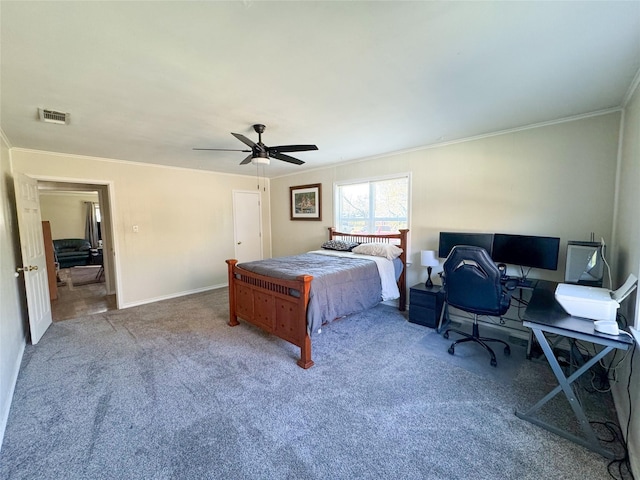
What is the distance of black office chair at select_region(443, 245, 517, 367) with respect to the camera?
98.5 inches

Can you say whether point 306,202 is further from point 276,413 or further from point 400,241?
point 276,413

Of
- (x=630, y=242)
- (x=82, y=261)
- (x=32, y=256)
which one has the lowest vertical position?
(x=82, y=261)

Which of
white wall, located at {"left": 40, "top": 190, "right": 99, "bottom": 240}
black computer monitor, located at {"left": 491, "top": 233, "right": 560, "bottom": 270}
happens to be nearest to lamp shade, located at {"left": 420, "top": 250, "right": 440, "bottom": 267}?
black computer monitor, located at {"left": 491, "top": 233, "right": 560, "bottom": 270}

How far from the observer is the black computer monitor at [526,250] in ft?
8.91

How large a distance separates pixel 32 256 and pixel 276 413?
12.1 feet

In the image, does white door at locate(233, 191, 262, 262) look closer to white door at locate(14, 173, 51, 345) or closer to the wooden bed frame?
the wooden bed frame

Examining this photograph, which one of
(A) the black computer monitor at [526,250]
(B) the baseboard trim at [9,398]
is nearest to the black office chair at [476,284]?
(A) the black computer monitor at [526,250]

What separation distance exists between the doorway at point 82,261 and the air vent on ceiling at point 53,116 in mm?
2069

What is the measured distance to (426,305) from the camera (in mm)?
3492

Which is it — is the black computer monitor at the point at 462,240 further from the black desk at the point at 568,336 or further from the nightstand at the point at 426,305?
the black desk at the point at 568,336

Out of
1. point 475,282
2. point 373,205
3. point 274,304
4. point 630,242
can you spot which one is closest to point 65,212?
point 274,304

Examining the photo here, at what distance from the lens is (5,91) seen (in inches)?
78.5

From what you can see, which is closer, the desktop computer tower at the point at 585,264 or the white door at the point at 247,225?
the desktop computer tower at the point at 585,264

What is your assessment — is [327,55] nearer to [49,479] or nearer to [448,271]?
[448,271]
